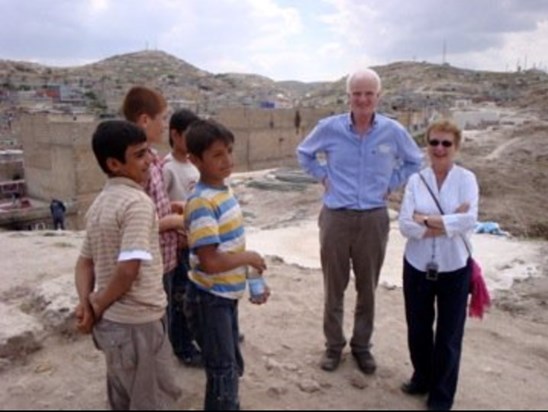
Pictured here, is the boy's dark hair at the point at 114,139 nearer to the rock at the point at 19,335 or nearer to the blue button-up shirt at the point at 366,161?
the blue button-up shirt at the point at 366,161

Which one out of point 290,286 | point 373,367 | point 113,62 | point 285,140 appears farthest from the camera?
point 113,62

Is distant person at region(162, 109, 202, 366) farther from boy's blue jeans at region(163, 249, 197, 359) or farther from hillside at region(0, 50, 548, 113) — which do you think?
hillside at region(0, 50, 548, 113)

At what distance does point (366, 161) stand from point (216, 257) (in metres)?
1.28

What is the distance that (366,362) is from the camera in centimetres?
336

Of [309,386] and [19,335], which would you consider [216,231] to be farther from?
[19,335]

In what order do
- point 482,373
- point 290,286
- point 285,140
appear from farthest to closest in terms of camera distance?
1. point 285,140
2. point 290,286
3. point 482,373

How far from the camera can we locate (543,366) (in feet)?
12.9

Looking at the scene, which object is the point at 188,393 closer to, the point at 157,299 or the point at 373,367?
the point at 157,299

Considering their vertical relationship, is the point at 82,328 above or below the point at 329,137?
below

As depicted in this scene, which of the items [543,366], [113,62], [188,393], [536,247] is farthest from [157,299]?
[113,62]

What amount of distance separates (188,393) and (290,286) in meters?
2.38

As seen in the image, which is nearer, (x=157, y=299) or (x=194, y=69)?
(x=157, y=299)

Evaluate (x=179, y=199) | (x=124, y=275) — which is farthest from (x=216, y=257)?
(x=179, y=199)

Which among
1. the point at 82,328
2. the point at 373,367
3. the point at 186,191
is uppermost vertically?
the point at 186,191
